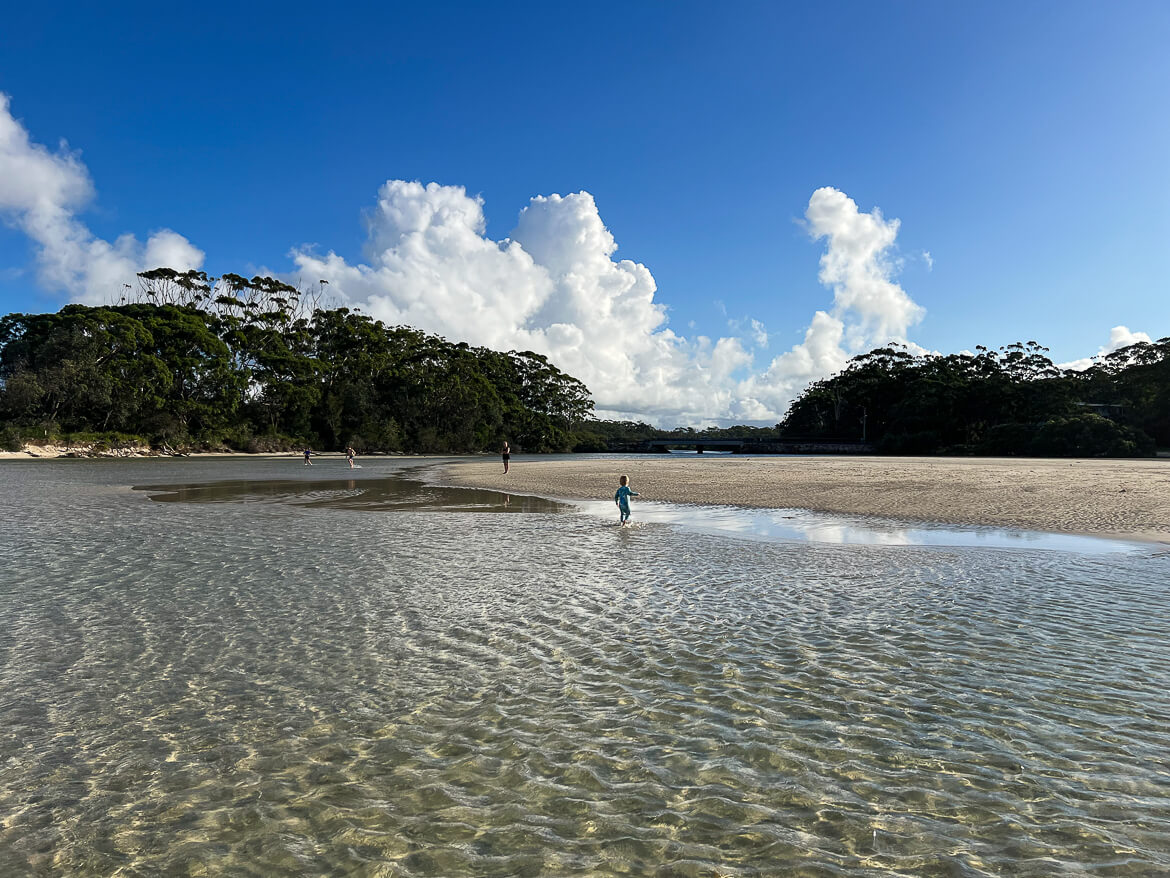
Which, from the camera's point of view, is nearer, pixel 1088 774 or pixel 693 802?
pixel 693 802

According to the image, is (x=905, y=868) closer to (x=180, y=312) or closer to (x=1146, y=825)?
(x=1146, y=825)

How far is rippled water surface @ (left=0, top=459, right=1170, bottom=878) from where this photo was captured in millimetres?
4184

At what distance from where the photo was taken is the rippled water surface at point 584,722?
418 centimetres

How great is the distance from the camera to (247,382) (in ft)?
328

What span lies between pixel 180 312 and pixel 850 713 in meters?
A: 109

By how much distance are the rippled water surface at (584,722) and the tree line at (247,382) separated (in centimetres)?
8240

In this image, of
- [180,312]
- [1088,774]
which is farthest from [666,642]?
[180,312]

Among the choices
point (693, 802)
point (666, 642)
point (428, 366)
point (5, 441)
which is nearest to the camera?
point (693, 802)

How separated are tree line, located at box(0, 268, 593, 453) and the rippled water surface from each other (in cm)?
8240

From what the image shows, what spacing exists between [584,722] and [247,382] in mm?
108389

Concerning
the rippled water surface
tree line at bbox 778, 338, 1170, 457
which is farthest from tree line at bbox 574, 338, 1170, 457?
the rippled water surface

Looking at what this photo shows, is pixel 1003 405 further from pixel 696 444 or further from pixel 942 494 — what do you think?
pixel 942 494

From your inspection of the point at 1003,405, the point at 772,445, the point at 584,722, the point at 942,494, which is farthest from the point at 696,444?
the point at 584,722

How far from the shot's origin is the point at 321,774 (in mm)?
5141
